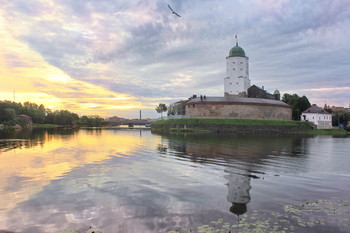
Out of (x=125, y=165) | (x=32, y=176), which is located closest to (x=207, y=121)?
(x=125, y=165)

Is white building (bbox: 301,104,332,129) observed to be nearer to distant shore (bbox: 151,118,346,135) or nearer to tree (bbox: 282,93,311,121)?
tree (bbox: 282,93,311,121)

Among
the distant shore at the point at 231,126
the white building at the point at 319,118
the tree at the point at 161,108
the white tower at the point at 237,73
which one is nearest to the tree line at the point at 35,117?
the tree at the point at 161,108

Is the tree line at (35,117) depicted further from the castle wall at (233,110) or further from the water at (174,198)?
the water at (174,198)

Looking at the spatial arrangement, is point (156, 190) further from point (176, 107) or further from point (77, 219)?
point (176, 107)

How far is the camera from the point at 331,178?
1208 centimetres

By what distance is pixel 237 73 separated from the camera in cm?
7894

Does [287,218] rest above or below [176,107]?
below

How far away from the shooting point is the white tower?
7881 centimetres

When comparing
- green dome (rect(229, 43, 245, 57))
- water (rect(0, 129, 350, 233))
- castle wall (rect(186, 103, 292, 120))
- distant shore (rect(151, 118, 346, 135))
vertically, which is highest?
green dome (rect(229, 43, 245, 57))

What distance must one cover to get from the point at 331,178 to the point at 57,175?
12.5 m

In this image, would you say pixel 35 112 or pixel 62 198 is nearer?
pixel 62 198

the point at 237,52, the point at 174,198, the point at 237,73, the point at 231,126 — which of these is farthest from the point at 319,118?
the point at 174,198

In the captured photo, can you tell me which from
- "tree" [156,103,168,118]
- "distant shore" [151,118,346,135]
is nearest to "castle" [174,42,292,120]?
"distant shore" [151,118,346,135]

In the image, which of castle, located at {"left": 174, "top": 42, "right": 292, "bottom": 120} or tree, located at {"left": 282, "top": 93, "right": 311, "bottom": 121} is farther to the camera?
tree, located at {"left": 282, "top": 93, "right": 311, "bottom": 121}
